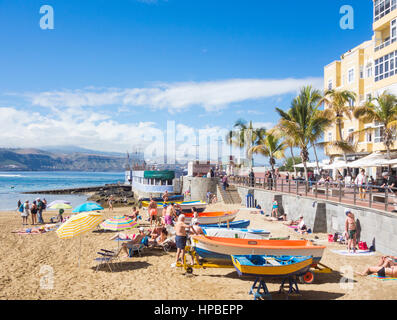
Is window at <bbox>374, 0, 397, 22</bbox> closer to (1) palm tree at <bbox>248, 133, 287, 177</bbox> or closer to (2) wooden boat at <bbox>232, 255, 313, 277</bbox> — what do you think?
(1) palm tree at <bbox>248, 133, 287, 177</bbox>

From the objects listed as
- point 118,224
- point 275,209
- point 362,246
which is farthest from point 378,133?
point 118,224

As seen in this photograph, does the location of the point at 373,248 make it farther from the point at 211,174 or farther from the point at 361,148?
the point at 211,174

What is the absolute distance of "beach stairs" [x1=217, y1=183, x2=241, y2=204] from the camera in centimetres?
2845

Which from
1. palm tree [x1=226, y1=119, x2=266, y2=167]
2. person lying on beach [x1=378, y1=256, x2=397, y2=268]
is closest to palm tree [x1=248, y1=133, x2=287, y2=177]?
palm tree [x1=226, y1=119, x2=266, y2=167]

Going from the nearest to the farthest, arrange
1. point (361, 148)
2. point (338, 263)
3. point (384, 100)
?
point (338, 263) < point (384, 100) < point (361, 148)

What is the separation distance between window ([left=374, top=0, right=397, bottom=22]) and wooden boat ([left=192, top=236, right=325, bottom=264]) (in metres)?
22.1

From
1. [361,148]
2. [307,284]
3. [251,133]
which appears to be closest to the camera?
[307,284]

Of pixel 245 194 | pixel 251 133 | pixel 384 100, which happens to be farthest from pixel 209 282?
pixel 251 133

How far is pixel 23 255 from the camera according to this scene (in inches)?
503

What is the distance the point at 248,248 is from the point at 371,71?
24.4 metres

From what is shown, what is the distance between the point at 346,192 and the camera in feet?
49.4

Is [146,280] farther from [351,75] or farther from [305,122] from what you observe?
[351,75]

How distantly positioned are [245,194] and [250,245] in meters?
18.1

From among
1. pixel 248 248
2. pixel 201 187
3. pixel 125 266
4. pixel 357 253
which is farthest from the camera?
pixel 201 187
